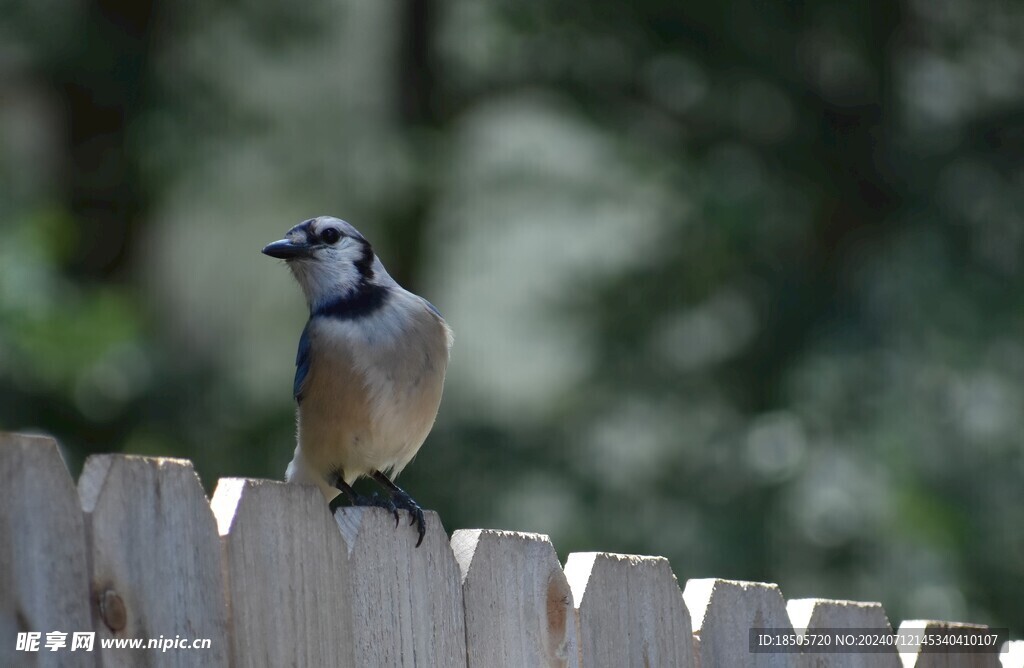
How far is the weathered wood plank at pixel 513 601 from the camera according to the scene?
223 centimetres

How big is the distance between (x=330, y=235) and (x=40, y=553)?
2.23 metres

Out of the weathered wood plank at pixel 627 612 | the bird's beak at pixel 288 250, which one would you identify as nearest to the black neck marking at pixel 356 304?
the bird's beak at pixel 288 250

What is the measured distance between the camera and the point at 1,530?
5.07 feet

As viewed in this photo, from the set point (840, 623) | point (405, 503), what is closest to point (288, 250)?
point (405, 503)

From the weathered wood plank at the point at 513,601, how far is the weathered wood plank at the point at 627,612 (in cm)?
5

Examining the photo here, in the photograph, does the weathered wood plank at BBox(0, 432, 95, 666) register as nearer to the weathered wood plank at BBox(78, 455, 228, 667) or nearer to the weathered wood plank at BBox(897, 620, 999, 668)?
the weathered wood plank at BBox(78, 455, 228, 667)

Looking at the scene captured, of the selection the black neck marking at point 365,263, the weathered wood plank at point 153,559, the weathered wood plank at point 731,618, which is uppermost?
the black neck marking at point 365,263

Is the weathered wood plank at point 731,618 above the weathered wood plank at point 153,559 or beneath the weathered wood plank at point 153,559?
beneath

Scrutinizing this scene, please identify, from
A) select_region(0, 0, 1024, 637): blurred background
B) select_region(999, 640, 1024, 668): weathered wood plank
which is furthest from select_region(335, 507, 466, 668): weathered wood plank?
select_region(0, 0, 1024, 637): blurred background

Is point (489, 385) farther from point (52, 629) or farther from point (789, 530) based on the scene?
point (52, 629)

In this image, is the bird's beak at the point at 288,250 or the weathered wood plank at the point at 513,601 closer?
the weathered wood plank at the point at 513,601

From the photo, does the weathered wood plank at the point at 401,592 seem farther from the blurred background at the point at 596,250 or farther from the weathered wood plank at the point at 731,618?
the blurred background at the point at 596,250

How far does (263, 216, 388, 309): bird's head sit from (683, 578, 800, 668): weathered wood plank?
4.73 ft

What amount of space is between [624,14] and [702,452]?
2.72 meters
